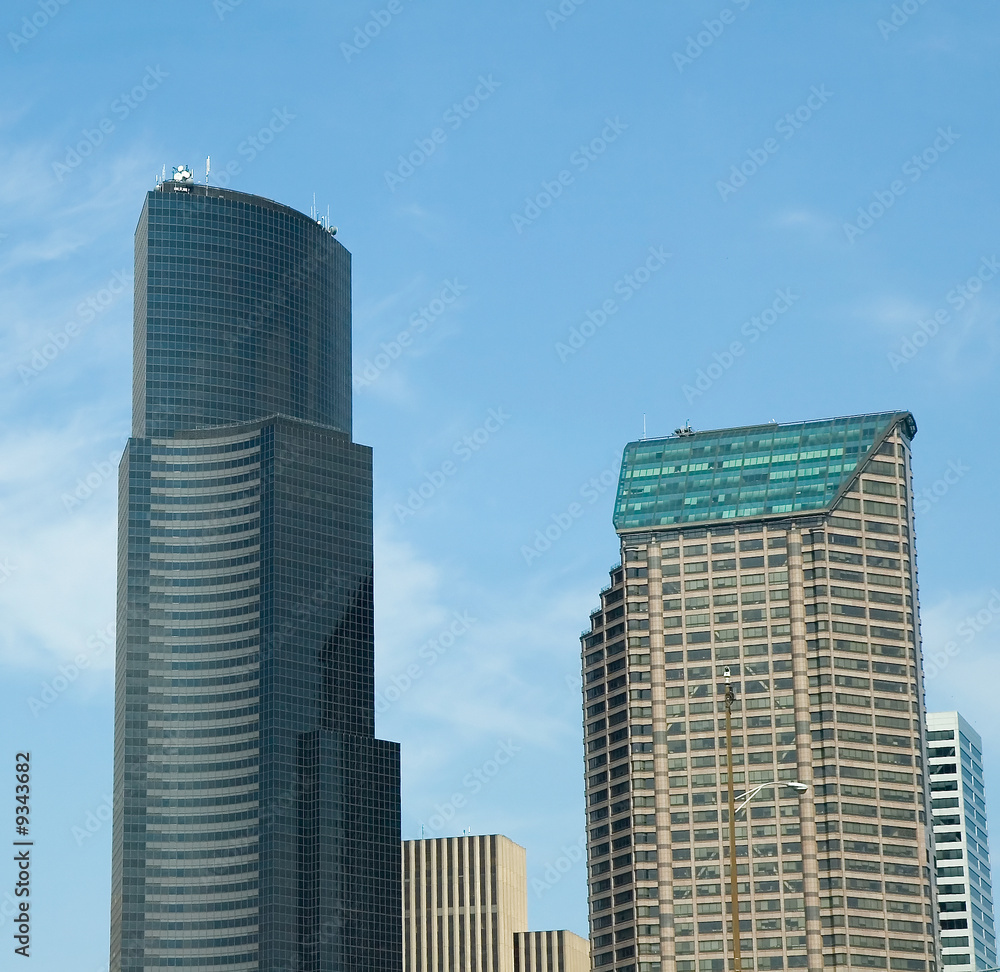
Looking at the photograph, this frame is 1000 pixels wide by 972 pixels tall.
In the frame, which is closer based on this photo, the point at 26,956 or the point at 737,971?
the point at 737,971

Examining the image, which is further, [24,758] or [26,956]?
[24,758]

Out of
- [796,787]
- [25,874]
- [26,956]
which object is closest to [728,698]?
[796,787]

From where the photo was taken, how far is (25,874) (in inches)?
7603

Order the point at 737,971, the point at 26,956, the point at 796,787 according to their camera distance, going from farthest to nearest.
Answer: the point at 26,956 < the point at 796,787 < the point at 737,971

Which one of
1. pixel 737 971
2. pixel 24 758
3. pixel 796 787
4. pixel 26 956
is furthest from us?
pixel 24 758

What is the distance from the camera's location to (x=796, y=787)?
83.8 meters

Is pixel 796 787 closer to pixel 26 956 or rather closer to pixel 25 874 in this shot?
pixel 26 956

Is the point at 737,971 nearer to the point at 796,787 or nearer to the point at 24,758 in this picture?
the point at 796,787

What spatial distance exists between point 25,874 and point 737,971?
132 m

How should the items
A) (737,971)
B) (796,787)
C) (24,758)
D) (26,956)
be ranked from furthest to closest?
(24,758) → (26,956) → (796,787) → (737,971)

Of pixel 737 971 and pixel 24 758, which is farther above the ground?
pixel 24 758

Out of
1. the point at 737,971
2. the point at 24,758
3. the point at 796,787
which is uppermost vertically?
the point at 24,758

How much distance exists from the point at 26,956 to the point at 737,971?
4631 inches

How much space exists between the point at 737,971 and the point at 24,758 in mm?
129693
